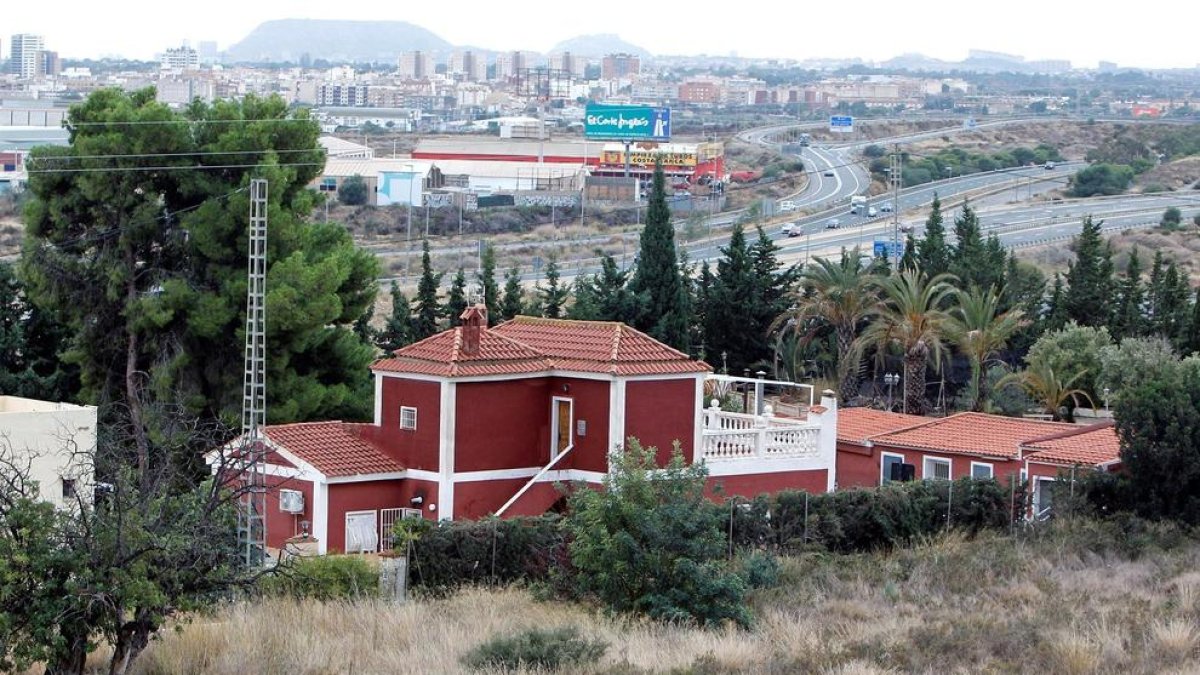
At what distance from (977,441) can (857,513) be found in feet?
22.9

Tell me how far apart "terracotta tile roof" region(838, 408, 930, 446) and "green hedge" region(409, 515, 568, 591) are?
37.0 feet

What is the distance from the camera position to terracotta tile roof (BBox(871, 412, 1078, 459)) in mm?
29750

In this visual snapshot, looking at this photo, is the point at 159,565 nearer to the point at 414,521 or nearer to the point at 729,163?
the point at 414,521

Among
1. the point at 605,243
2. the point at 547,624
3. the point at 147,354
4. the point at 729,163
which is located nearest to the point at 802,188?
the point at 729,163

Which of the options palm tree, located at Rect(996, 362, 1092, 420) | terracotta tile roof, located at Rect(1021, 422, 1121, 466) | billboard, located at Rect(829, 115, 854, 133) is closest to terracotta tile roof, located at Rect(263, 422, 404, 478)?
terracotta tile roof, located at Rect(1021, 422, 1121, 466)

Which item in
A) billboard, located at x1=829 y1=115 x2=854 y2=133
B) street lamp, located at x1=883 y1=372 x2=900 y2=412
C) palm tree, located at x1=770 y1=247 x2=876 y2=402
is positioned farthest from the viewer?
billboard, located at x1=829 y1=115 x2=854 y2=133

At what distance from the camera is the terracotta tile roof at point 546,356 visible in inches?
1025

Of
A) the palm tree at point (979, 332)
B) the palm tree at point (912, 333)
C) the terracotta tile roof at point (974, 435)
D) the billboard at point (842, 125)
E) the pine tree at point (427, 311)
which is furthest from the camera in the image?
the billboard at point (842, 125)

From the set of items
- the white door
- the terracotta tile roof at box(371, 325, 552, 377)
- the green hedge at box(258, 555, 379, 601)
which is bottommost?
the white door

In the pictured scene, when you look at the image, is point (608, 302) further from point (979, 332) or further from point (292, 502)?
point (292, 502)

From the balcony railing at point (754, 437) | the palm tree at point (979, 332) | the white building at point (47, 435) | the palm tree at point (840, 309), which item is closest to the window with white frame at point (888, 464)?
the balcony railing at point (754, 437)

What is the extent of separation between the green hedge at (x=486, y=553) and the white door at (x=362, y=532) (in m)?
4.91

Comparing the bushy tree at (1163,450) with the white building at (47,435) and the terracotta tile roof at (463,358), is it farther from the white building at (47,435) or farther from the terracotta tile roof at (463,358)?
the white building at (47,435)

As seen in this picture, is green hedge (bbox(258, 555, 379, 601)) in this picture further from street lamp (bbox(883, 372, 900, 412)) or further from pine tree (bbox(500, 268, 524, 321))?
street lamp (bbox(883, 372, 900, 412))
